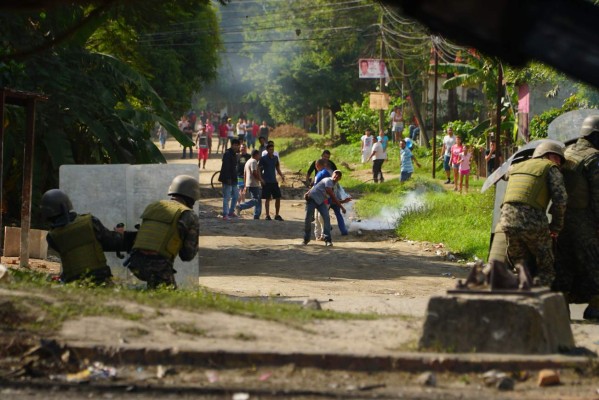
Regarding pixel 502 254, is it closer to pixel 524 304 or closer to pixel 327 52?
pixel 524 304

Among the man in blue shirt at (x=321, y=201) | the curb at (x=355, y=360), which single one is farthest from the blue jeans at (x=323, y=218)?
the curb at (x=355, y=360)

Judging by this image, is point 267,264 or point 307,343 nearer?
point 307,343

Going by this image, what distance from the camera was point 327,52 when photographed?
60938mm

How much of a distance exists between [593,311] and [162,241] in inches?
158

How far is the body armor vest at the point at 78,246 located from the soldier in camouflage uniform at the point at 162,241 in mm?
345

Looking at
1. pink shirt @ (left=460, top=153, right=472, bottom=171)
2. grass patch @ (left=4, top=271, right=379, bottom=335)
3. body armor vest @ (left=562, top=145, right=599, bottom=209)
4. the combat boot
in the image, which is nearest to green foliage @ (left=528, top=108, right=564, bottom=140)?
pink shirt @ (left=460, top=153, right=472, bottom=171)

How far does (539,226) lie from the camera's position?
9.84 m

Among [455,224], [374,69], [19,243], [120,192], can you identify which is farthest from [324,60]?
[120,192]

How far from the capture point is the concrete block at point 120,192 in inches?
472

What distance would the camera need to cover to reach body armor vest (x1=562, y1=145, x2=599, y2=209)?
33.3ft

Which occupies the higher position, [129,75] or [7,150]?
[129,75]

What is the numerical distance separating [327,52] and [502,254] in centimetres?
5134

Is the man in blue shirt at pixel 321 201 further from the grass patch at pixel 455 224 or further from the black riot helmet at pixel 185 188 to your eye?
the black riot helmet at pixel 185 188

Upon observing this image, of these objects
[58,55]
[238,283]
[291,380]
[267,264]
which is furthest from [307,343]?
[58,55]
